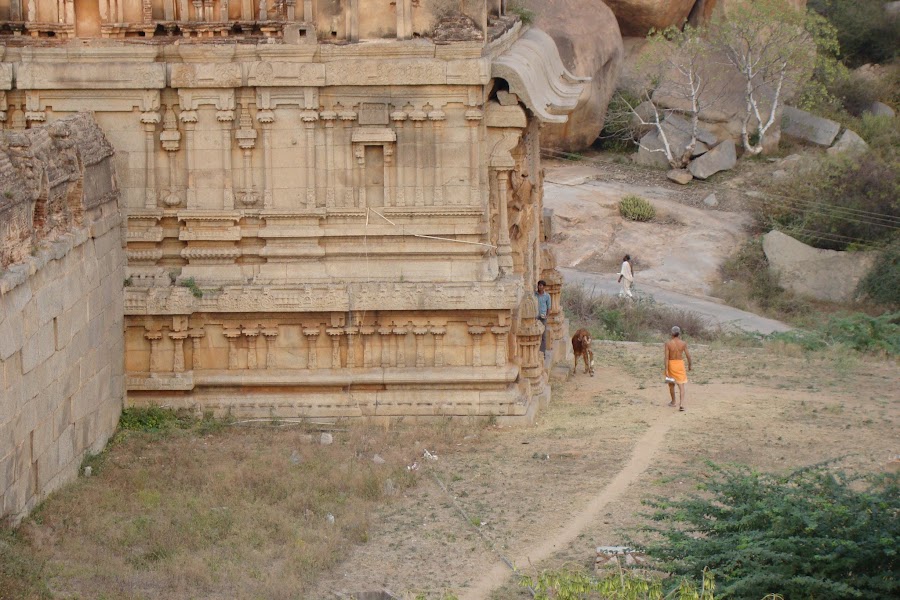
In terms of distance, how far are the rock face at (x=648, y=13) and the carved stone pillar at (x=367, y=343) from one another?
26.0 m

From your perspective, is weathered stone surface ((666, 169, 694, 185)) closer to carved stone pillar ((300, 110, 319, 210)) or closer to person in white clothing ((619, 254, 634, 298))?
person in white clothing ((619, 254, 634, 298))

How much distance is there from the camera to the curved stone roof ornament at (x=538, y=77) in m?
16.5

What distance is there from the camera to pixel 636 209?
35.4 m

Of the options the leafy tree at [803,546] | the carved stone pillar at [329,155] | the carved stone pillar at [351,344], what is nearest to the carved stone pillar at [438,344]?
the carved stone pillar at [351,344]

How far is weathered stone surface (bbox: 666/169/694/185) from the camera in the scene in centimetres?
3838

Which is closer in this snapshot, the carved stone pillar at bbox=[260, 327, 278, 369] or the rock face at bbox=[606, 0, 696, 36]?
the carved stone pillar at bbox=[260, 327, 278, 369]

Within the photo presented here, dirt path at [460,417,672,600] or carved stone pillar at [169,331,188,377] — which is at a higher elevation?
carved stone pillar at [169,331,188,377]

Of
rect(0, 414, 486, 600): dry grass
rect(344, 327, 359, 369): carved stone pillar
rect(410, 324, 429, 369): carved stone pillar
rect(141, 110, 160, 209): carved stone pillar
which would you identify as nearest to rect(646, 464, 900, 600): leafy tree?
rect(0, 414, 486, 600): dry grass

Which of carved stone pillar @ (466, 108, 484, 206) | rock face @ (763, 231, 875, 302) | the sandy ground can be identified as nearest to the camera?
the sandy ground

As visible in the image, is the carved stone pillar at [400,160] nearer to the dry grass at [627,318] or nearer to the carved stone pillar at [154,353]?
the carved stone pillar at [154,353]

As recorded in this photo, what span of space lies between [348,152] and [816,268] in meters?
19.3

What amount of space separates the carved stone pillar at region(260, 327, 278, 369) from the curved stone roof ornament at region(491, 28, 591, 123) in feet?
12.8

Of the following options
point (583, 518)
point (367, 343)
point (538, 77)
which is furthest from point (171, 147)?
point (583, 518)

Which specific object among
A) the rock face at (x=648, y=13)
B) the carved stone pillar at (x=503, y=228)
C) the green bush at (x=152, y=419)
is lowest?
the green bush at (x=152, y=419)
